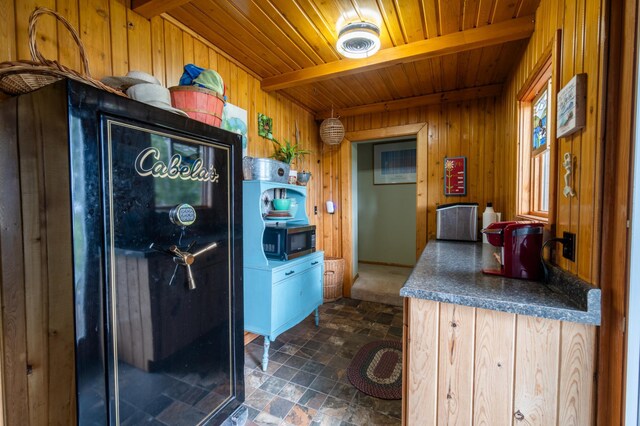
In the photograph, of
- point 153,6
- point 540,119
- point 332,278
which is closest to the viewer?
point 153,6

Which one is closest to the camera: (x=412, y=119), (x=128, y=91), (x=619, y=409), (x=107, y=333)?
(x=619, y=409)

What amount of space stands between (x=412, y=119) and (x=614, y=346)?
2.80 m

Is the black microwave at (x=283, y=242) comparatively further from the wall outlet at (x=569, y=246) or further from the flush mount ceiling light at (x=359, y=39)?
the wall outlet at (x=569, y=246)

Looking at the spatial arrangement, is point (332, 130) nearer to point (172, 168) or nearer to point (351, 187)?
point (351, 187)

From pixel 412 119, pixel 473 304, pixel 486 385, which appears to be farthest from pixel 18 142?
pixel 412 119

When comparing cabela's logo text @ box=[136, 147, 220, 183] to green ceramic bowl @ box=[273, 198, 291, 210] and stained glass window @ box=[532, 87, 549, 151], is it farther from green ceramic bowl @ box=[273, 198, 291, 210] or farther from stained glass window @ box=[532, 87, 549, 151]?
stained glass window @ box=[532, 87, 549, 151]

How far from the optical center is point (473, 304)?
39.1 inches

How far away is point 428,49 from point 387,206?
329 cm

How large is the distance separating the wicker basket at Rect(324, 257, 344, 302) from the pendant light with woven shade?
4.78 feet

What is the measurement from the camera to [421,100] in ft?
9.93

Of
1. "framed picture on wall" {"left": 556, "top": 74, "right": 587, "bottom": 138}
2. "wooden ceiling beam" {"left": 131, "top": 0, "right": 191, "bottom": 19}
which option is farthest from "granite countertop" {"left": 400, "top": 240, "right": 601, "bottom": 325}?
"wooden ceiling beam" {"left": 131, "top": 0, "right": 191, "bottom": 19}

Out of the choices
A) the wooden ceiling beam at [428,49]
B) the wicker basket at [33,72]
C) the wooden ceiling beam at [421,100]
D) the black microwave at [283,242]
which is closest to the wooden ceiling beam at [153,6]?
the wicker basket at [33,72]

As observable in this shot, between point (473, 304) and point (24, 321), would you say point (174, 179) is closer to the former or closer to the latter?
point (24, 321)

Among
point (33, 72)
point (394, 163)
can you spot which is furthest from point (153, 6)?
point (394, 163)
